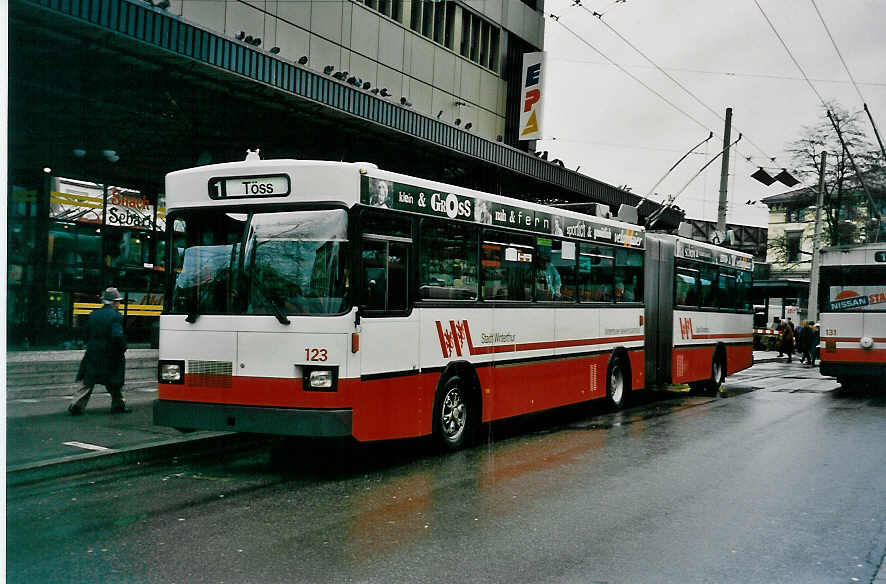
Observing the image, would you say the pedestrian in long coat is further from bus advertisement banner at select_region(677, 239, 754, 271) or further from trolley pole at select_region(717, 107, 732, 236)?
bus advertisement banner at select_region(677, 239, 754, 271)

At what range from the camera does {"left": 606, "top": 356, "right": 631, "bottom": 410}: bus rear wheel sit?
47.9 feet

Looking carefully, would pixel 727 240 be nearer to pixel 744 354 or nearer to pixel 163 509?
pixel 744 354

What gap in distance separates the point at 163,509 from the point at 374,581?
8.49 ft

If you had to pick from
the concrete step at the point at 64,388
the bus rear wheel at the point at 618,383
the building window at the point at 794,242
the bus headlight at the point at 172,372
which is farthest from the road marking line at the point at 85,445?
the building window at the point at 794,242

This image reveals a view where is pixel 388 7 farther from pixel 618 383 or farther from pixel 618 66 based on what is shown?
pixel 618 383

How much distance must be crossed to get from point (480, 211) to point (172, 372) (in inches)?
160

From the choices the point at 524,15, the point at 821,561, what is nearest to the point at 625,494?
the point at 821,561

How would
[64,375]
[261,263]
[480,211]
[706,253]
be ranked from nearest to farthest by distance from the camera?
[261,263], [480,211], [64,375], [706,253]

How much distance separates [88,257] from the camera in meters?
16.1

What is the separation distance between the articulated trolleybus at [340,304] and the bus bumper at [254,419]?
0.01 m

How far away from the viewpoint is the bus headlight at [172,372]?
29.2ft

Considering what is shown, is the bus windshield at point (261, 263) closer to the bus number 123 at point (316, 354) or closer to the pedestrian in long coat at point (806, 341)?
the bus number 123 at point (316, 354)

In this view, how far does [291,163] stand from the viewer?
860 cm

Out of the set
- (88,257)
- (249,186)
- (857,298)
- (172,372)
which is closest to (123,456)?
(172,372)
